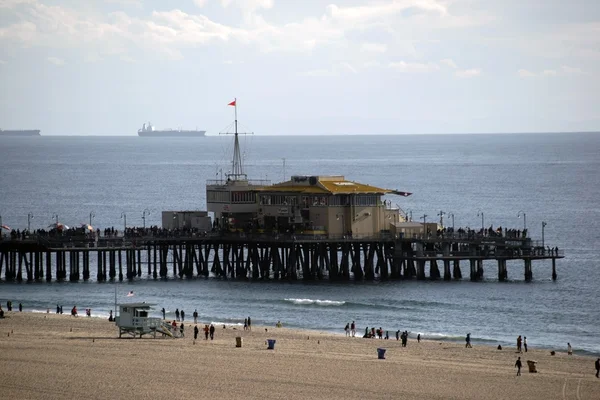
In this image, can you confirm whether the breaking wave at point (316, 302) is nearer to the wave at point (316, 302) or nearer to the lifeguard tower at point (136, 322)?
the wave at point (316, 302)

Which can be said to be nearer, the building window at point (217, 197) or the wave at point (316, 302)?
the wave at point (316, 302)

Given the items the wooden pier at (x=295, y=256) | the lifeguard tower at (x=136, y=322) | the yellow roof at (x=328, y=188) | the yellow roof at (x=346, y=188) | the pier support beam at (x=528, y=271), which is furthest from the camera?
the yellow roof at (x=328, y=188)

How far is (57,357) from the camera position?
207ft

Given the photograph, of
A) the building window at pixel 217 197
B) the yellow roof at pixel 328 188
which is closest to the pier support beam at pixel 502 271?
the yellow roof at pixel 328 188

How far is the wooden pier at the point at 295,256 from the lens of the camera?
9950 cm

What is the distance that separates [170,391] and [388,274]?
49.1 m

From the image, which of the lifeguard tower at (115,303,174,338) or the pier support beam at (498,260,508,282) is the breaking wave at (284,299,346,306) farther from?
the lifeguard tower at (115,303,174,338)

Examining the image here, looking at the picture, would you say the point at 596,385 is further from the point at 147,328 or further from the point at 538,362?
the point at 147,328

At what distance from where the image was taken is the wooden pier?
9950 cm

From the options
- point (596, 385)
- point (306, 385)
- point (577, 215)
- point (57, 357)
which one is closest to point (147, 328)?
point (57, 357)

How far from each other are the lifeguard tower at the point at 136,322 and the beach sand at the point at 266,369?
88 cm

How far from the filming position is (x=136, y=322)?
71875mm

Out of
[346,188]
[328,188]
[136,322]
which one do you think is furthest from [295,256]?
[136,322]

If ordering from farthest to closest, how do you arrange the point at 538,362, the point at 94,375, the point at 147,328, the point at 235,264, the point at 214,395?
the point at 235,264
the point at 147,328
the point at 538,362
the point at 94,375
the point at 214,395
